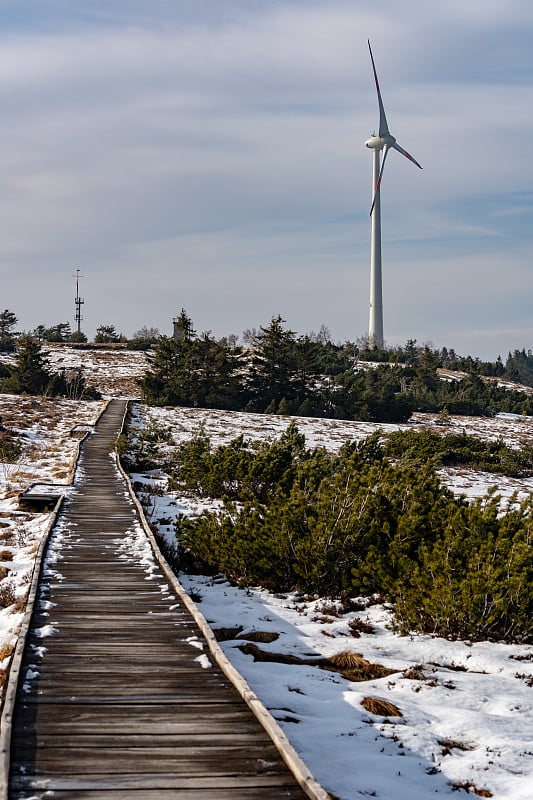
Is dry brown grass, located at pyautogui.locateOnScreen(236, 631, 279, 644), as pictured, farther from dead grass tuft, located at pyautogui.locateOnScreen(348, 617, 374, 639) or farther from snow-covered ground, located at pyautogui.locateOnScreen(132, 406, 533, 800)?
dead grass tuft, located at pyautogui.locateOnScreen(348, 617, 374, 639)

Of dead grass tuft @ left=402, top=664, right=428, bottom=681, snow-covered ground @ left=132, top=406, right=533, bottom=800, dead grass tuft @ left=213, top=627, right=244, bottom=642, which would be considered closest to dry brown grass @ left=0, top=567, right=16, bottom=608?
snow-covered ground @ left=132, top=406, right=533, bottom=800

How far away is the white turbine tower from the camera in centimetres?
7738

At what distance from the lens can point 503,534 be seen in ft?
30.3

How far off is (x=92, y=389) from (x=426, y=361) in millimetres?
28861

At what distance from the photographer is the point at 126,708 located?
5637 millimetres

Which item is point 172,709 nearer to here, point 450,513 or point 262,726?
point 262,726

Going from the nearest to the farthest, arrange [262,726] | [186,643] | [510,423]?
[262,726], [186,643], [510,423]

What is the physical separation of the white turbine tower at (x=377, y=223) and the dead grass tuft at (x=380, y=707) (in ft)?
255

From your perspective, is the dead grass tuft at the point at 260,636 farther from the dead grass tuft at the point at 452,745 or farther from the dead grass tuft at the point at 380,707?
the dead grass tuft at the point at 452,745

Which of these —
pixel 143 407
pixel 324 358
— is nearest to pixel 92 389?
pixel 143 407

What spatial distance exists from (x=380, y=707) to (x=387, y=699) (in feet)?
0.94

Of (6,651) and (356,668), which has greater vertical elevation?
(6,651)

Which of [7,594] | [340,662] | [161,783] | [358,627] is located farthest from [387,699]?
[7,594]

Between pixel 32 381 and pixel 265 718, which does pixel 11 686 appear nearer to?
pixel 265 718
